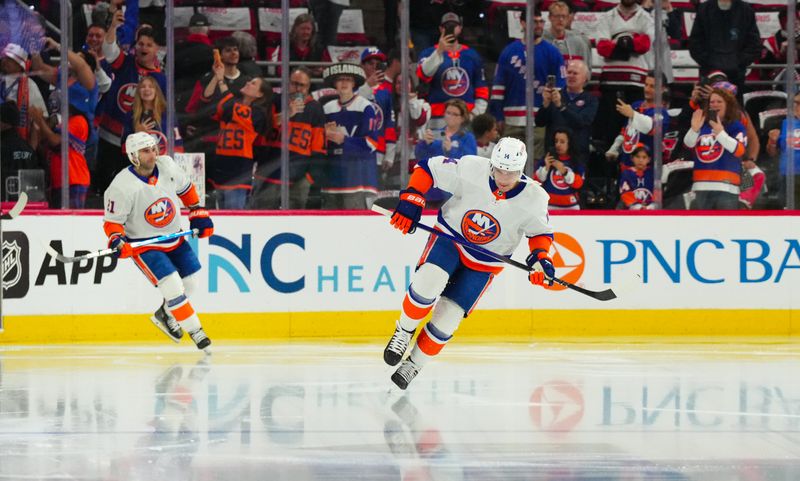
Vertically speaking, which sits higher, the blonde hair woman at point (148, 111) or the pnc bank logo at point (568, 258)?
the blonde hair woman at point (148, 111)

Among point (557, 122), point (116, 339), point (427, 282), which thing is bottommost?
point (116, 339)

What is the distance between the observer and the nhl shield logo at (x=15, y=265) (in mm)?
7496

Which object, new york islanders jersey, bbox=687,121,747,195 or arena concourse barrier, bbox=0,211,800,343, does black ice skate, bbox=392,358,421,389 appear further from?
new york islanders jersey, bbox=687,121,747,195

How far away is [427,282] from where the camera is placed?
5.34 metres

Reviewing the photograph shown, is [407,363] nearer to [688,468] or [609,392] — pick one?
[609,392]

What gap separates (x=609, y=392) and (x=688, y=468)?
1.77 meters

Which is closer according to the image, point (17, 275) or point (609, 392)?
point (609, 392)

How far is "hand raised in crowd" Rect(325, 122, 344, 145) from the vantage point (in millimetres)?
8250

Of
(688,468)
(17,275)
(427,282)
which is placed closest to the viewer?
(688,468)

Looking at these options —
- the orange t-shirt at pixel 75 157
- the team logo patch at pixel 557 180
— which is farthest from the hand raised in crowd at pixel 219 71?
the team logo patch at pixel 557 180

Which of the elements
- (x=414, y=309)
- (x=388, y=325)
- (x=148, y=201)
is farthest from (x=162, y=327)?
(x=414, y=309)

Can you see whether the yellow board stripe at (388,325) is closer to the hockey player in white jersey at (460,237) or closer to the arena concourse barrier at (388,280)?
the arena concourse barrier at (388,280)

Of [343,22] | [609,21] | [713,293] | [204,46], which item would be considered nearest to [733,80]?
[609,21]

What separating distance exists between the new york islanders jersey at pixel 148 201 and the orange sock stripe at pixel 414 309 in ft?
6.69
